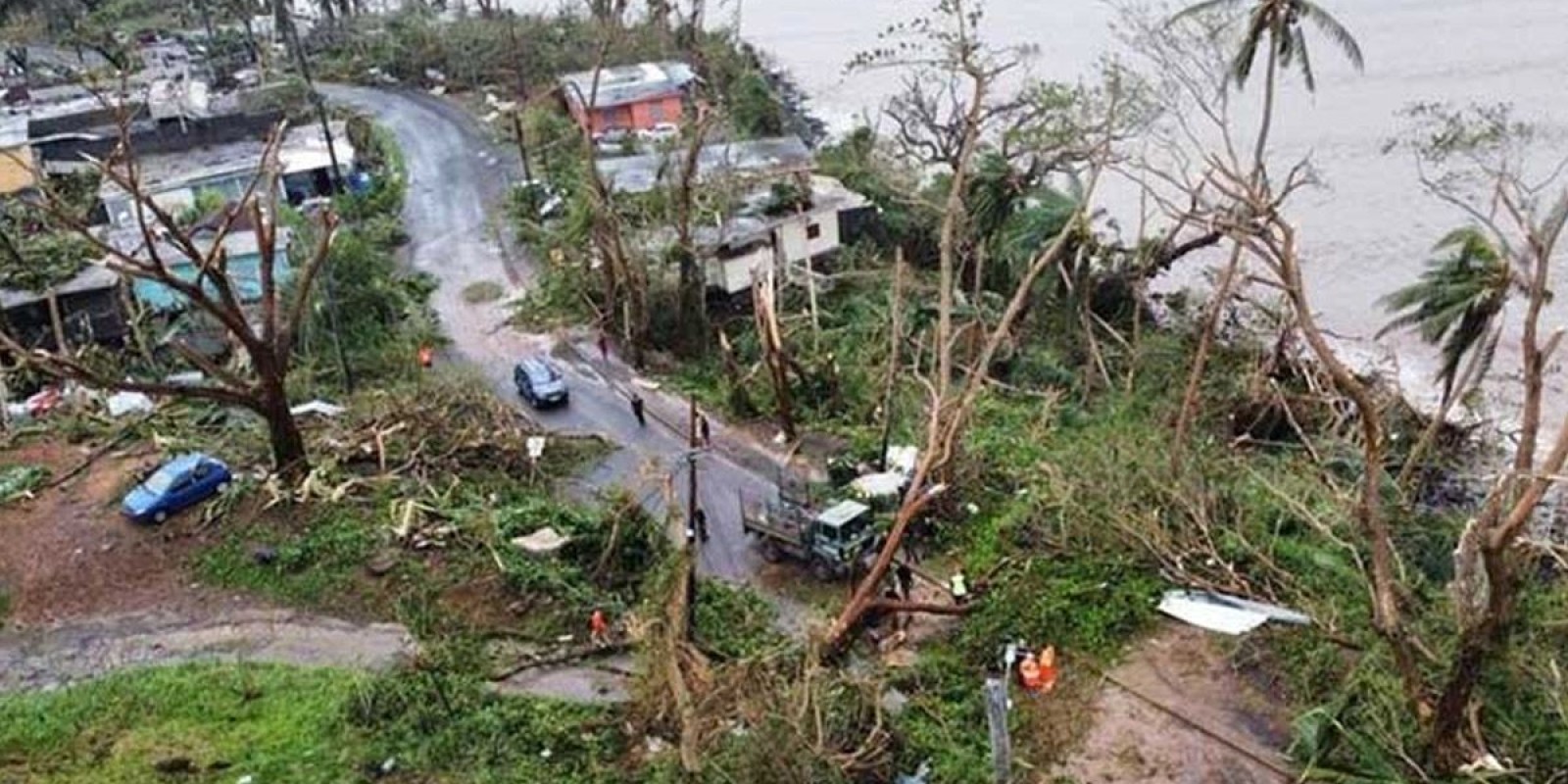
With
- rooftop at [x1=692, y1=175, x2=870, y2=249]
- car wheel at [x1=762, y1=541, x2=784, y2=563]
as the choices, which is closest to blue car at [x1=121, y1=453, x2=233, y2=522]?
car wheel at [x1=762, y1=541, x2=784, y2=563]

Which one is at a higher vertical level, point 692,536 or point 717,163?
point 717,163

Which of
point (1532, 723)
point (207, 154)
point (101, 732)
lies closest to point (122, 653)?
point (101, 732)

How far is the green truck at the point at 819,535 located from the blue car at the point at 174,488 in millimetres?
8554

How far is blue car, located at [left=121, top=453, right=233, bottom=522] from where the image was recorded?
21.7 metres

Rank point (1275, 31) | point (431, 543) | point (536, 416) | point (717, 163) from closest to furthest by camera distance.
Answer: point (431, 543)
point (1275, 31)
point (536, 416)
point (717, 163)

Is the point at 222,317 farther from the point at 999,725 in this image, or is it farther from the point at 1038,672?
the point at 999,725

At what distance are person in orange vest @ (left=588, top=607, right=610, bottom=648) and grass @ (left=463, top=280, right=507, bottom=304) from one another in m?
17.9

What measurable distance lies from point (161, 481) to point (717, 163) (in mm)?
20133

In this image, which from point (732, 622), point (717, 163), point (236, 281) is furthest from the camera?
point (717, 163)

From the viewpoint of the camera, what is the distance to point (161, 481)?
2189 cm

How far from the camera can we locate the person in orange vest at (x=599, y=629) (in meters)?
18.6

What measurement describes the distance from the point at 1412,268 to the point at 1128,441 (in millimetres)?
17990

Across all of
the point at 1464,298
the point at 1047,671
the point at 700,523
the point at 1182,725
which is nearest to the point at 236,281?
the point at 700,523

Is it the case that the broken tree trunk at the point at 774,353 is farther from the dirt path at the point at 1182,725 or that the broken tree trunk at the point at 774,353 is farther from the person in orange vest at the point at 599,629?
the dirt path at the point at 1182,725
